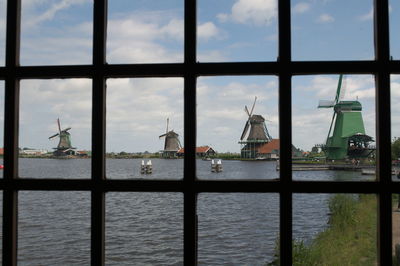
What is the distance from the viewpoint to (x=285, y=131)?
3.21ft

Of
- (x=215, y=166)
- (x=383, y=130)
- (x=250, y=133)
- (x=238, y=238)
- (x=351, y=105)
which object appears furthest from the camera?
(x=238, y=238)

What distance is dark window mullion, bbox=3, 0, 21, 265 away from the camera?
3.45 feet

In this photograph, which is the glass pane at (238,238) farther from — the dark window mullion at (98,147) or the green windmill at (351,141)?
the dark window mullion at (98,147)

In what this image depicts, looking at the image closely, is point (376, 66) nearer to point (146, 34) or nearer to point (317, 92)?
point (317, 92)

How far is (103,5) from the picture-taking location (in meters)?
1.07

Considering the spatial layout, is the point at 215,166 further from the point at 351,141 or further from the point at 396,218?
the point at 396,218

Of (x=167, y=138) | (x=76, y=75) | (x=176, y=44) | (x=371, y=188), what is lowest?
(x=371, y=188)

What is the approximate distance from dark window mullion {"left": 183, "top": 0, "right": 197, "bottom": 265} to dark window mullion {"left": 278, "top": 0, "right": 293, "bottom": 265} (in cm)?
23

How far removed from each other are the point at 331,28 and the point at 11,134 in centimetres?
125

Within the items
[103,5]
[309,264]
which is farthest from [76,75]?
[309,264]

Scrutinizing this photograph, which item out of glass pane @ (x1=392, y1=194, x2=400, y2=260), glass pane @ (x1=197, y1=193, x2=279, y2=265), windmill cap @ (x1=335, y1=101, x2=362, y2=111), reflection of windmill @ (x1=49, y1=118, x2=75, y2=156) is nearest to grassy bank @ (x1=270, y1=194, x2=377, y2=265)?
glass pane @ (x1=197, y1=193, x2=279, y2=265)

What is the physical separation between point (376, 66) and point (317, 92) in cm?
44

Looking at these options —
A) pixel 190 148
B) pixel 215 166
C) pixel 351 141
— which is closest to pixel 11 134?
pixel 190 148

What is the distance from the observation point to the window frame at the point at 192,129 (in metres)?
0.94
